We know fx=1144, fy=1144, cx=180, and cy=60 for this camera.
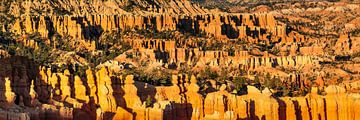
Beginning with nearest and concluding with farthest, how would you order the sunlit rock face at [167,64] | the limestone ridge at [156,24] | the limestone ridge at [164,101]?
the limestone ridge at [164,101] < the sunlit rock face at [167,64] < the limestone ridge at [156,24]

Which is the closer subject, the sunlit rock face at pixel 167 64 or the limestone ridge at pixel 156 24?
the sunlit rock face at pixel 167 64

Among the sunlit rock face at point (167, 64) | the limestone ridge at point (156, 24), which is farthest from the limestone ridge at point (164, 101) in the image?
the limestone ridge at point (156, 24)

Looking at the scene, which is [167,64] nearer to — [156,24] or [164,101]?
[156,24]

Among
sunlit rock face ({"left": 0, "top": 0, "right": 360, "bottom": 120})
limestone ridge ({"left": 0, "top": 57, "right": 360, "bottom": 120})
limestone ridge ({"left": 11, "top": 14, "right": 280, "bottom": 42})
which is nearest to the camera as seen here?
limestone ridge ({"left": 0, "top": 57, "right": 360, "bottom": 120})

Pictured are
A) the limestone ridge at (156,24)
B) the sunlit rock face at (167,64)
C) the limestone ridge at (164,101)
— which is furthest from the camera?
the limestone ridge at (156,24)

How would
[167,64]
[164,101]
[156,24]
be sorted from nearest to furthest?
[164,101] < [167,64] < [156,24]

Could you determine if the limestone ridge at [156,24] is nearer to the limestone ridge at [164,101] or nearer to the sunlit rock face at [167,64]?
the sunlit rock face at [167,64]

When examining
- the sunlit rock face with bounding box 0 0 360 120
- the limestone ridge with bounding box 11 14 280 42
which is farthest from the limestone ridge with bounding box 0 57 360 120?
the limestone ridge with bounding box 11 14 280 42

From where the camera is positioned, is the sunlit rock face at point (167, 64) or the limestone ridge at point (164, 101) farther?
the sunlit rock face at point (167, 64)

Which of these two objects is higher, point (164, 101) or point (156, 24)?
point (164, 101)

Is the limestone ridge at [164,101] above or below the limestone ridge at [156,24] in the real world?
above

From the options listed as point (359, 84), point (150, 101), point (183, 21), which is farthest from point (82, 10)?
point (150, 101)

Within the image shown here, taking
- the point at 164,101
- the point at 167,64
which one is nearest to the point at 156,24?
the point at 167,64

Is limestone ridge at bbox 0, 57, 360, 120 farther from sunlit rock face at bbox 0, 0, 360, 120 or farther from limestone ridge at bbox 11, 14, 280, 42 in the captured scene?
limestone ridge at bbox 11, 14, 280, 42
